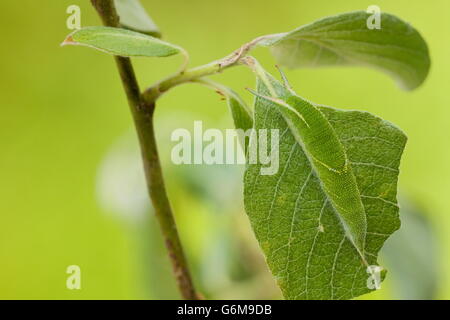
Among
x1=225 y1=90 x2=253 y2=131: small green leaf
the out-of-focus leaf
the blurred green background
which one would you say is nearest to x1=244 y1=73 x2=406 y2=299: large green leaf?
x1=225 y1=90 x2=253 y2=131: small green leaf

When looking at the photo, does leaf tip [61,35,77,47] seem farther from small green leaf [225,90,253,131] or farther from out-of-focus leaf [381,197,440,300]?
out-of-focus leaf [381,197,440,300]

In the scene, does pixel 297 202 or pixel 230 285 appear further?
pixel 230 285

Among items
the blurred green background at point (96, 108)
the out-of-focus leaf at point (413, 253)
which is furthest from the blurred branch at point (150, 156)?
the blurred green background at point (96, 108)

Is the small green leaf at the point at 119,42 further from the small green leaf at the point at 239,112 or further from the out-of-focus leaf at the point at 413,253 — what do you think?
the out-of-focus leaf at the point at 413,253

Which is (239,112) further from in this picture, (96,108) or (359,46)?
(96,108)
